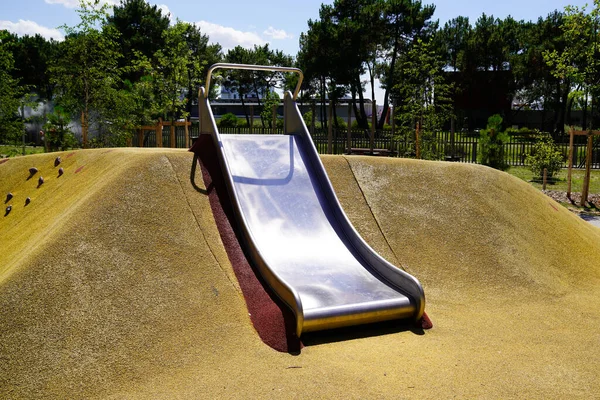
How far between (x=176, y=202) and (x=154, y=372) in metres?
3.12

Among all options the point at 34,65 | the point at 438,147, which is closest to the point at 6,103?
the point at 438,147

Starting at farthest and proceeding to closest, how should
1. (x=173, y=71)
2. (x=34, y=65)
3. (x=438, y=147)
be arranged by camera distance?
(x=34, y=65)
(x=438, y=147)
(x=173, y=71)

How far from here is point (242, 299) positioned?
6656mm

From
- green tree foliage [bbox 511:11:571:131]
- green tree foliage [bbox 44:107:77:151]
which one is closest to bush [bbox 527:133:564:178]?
green tree foliage [bbox 44:107:77:151]

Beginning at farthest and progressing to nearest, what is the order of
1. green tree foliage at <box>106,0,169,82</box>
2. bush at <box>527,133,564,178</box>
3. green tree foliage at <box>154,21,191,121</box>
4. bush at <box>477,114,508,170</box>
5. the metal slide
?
green tree foliage at <box>106,0,169,82</box> < bush at <box>477,114,508,170</box> < bush at <box>527,133,564,178</box> < green tree foliage at <box>154,21,191,121</box> < the metal slide

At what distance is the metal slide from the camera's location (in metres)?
6.50

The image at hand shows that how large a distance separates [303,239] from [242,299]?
1558 mm

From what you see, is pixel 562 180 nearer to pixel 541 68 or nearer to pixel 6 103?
pixel 6 103

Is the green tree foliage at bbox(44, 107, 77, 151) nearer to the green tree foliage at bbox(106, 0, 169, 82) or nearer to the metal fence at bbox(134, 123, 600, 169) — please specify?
the metal fence at bbox(134, 123, 600, 169)

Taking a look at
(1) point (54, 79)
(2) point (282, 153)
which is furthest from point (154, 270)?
(1) point (54, 79)

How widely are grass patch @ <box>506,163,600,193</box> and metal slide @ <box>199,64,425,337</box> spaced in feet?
49.4

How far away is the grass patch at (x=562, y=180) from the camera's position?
21581 mm

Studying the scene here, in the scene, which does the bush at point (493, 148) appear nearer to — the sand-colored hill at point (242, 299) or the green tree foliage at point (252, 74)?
the sand-colored hill at point (242, 299)

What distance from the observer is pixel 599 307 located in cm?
771
